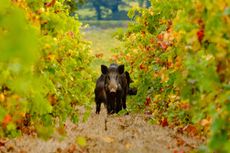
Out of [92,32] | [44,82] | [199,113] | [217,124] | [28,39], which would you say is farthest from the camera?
[92,32]

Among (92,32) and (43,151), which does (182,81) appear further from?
(92,32)

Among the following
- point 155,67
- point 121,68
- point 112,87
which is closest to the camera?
point 155,67

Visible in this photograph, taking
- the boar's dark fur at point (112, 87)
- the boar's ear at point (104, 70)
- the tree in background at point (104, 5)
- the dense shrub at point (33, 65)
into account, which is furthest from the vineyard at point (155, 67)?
the tree in background at point (104, 5)

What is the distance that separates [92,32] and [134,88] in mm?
89083

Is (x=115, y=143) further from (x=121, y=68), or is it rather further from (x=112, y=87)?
(x=121, y=68)

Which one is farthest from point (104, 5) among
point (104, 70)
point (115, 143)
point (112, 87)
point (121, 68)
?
point (115, 143)

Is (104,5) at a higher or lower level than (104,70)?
lower

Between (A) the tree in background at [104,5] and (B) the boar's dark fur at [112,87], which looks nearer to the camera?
(B) the boar's dark fur at [112,87]

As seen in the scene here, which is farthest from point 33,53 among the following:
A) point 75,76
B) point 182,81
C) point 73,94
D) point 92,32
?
point 92,32

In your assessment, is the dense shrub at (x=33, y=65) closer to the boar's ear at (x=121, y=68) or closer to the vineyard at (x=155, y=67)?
the vineyard at (x=155, y=67)

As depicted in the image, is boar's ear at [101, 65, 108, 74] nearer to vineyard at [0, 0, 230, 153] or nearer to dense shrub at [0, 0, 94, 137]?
dense shrub at [0, 0, 94, 137]

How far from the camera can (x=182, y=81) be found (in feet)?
26.7

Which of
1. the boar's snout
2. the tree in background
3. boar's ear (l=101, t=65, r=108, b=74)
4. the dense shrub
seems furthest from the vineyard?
the tree in background

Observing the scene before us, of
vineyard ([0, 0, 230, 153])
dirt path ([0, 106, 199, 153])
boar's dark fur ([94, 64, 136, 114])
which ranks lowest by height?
boar's dark fur ([94, 64, 136, 114])
